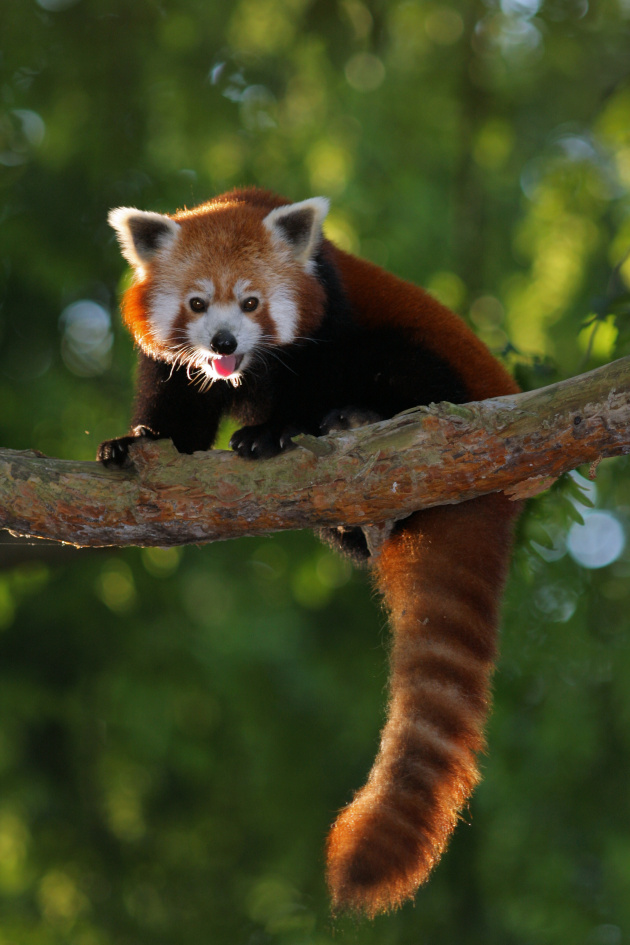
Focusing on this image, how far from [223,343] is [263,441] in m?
0.42

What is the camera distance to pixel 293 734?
607cm

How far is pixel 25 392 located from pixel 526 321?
3.75 meters

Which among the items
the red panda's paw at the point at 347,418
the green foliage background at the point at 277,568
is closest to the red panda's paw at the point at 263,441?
the red panda's paw at the point at 347,418

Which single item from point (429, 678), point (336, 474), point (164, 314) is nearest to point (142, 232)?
point (164, 314)

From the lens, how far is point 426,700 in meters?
2.81

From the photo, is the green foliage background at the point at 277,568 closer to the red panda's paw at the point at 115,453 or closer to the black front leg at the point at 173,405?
the black front leg at the point at 173,405

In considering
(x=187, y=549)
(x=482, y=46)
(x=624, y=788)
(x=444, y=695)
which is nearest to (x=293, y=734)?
(x=187, y=549)

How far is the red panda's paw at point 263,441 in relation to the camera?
3.03 m

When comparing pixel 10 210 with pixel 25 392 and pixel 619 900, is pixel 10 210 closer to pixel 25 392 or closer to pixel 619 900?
pixel 25 392

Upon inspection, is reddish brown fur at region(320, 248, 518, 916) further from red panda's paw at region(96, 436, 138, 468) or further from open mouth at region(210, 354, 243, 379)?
red panda's paw at region(96, 436, 138, 468)

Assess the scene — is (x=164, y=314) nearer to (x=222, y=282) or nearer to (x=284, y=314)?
(x=222, y=282)

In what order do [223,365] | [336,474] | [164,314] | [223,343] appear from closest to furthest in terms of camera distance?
[336,474], [223,343], [223,365], [164,314]

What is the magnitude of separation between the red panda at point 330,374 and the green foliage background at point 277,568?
6.36 ft

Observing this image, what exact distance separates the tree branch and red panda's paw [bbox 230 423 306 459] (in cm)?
8
